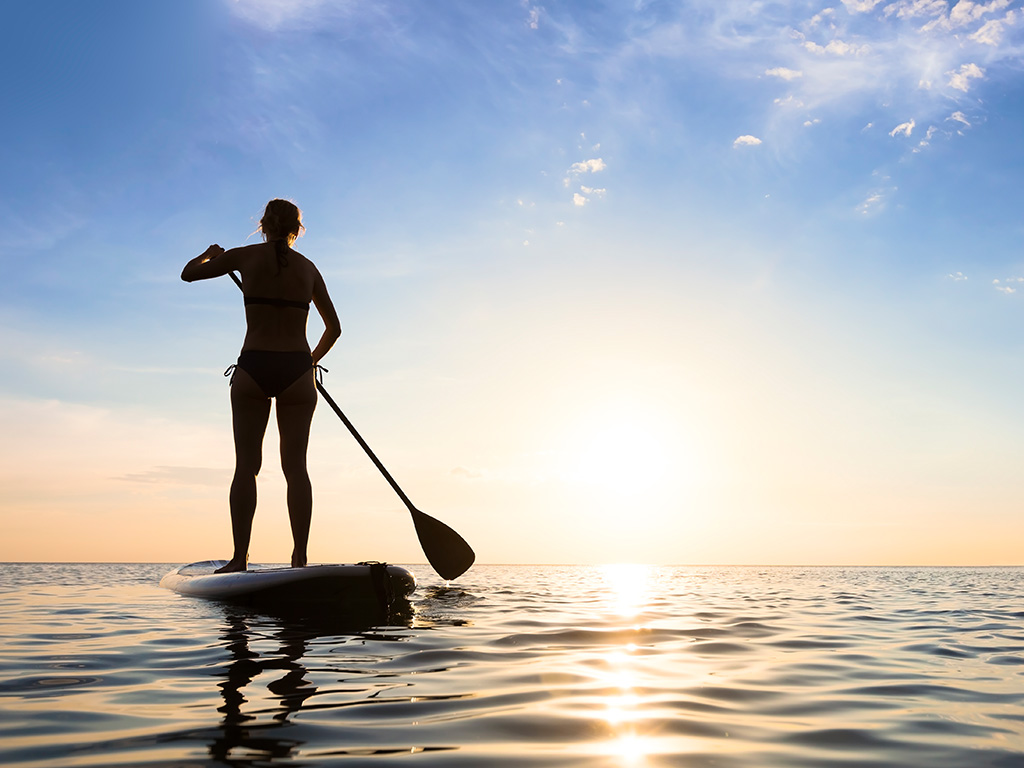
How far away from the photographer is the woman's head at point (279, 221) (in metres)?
6.35

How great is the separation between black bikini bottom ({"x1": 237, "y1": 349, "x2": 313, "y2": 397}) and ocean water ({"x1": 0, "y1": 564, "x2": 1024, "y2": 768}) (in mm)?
1838

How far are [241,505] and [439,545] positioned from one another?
231 centimetres

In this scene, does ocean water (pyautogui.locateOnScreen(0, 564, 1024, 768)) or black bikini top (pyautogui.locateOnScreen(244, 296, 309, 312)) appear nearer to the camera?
ocean water (pyautogui.locateOnScreen(0, 564, 1024, 768))

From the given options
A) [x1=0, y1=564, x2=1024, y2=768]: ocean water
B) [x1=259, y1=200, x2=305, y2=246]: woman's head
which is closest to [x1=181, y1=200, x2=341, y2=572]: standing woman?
[x1=259, y1=200, x2=305, y2=246]: woman's head

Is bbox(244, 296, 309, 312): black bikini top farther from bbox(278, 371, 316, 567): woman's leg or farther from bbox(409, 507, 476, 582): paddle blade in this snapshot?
bbox(409, 507, 476, 582): paddle blade

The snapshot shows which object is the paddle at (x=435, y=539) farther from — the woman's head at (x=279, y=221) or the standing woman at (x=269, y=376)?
the woman's head at (x=279, y=221)

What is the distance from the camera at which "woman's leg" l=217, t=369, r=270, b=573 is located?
20.0 feet

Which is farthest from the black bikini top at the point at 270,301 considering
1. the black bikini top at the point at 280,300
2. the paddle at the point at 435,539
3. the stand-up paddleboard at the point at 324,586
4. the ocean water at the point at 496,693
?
the ocean water at the point at 496,693

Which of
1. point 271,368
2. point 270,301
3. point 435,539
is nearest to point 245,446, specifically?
point 271,368

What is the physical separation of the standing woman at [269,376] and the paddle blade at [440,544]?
5.51ft

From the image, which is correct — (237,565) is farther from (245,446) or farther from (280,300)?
(280,300)

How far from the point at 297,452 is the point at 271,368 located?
735 mm

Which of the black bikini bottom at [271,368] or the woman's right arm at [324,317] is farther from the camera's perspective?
the woman's right arm at [324,317]

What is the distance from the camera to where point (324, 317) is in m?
6.82
